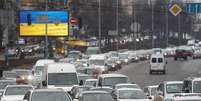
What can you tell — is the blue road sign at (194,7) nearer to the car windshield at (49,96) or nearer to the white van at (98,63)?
the white van at (98,63)

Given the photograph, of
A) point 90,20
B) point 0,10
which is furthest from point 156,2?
point 0,10

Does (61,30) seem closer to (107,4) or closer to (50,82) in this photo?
(50,82)

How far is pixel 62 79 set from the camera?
40219 millimetres

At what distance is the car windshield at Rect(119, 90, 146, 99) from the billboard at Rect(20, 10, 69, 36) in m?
49.0

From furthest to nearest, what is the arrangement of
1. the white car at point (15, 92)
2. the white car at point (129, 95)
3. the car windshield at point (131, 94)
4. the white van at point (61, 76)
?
1. the white van at point (61, 76)
2. the white car at point (15, 92)
3. the car windshield at point (131, 94)
4. the white car at point (129, 95)

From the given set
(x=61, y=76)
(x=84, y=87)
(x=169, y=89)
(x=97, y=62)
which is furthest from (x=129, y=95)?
(x=97, y=62)

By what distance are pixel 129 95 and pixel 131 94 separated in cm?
10

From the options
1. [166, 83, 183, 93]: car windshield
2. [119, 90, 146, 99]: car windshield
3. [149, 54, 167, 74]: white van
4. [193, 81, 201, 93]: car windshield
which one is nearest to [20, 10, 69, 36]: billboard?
[149, 54, 167, 74]: white van

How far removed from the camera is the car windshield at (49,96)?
25781mm

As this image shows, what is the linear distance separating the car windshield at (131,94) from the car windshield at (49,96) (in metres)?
6.57

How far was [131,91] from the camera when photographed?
32625mm

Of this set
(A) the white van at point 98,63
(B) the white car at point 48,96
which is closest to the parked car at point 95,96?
(B) the white car at point 48,96

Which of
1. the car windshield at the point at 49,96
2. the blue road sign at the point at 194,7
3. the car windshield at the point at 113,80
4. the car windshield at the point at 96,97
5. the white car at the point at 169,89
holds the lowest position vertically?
the car windshield at the point at 113,80

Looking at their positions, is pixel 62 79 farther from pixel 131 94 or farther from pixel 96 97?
pixel 96 97
